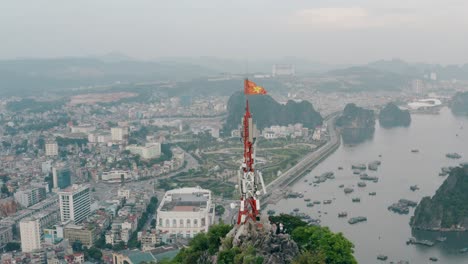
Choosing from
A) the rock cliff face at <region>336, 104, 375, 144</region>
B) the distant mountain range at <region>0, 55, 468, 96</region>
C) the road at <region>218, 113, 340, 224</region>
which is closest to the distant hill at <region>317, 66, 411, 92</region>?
the distant mountain range at <region>0, 55, 468, 96</region>

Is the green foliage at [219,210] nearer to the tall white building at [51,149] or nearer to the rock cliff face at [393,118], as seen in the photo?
the tall white building at [51,149]

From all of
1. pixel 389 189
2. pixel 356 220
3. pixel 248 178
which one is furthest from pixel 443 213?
pixel 248 178

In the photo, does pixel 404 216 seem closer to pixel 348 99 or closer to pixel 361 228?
pixel 361 228

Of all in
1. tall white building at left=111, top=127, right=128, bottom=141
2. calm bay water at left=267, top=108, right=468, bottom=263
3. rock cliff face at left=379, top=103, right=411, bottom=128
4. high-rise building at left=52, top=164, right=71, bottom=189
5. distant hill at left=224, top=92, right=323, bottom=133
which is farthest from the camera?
rock cliff face at left=379, top=103, right=411, bottom=128

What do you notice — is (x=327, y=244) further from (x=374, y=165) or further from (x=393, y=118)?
(x=393, y=118)

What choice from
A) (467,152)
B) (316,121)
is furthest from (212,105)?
(467,152)

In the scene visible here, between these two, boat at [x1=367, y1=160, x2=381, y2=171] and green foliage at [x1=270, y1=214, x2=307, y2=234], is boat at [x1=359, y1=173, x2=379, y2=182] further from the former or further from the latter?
green foliage at [x1=270, y1=214, x2=307, y2=234]
